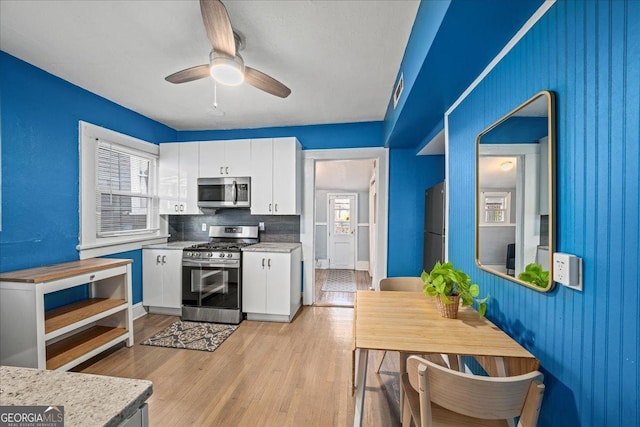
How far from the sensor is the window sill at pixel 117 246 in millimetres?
2752

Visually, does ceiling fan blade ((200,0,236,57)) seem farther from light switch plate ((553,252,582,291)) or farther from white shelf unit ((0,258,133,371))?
white shelf unit ((0,258,133,371))

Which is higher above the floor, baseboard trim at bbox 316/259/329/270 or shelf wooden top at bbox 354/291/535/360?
shelf wooden top at bbox 354/291/535/360

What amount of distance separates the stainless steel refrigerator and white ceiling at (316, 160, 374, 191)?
1.68 meters

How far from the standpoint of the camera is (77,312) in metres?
2.41

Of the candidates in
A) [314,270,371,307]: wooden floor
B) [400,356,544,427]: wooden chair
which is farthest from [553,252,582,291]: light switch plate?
[314,270,371,307]: wooden floor

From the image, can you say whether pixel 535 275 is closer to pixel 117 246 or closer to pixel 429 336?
pixel 429 336

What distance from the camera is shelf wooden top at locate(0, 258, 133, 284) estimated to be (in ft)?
6.41

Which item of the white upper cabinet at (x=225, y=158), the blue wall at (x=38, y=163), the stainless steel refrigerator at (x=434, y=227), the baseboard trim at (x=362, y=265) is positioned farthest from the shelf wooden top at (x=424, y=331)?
the baseboard trim at (x=362, y=265)

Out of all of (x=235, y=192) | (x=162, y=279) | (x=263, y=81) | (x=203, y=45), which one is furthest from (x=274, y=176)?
(x=162, y=279)

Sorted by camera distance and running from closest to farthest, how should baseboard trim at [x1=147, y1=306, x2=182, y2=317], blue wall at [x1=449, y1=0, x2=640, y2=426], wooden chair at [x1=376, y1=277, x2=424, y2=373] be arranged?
blue wall at [x1=449, y1=0, x2=640, y2=426] → wooden chair at [x1=376, y1=277, x2=424, y2=373] → baseboard trim at [x1=147, y1=306, x2=182, y2=317]

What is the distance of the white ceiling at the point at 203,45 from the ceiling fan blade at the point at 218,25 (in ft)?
0.67

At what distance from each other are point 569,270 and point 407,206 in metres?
2.66

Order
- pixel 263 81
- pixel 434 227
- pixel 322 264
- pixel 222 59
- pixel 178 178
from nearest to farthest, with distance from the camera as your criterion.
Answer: pixel 222 59 < pixel 263 81 < pixel 434 227 < pixel 178 178 < pixel 322 264

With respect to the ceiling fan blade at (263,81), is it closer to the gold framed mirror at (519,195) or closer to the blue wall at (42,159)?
the gold framed mirror at (519,195)
